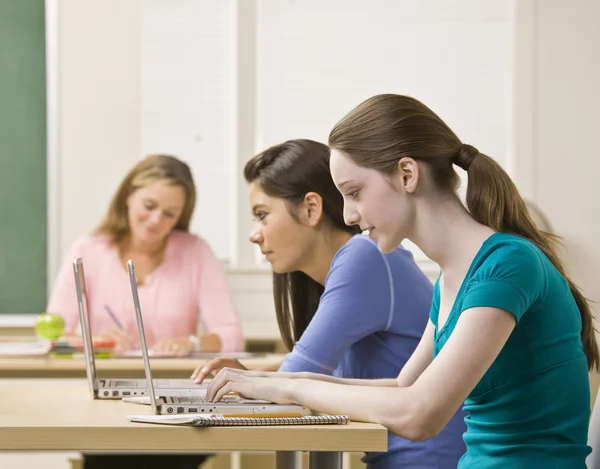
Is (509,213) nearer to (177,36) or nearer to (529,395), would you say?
(529,395)

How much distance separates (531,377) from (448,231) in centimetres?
25

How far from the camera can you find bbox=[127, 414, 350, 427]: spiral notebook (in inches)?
50.3

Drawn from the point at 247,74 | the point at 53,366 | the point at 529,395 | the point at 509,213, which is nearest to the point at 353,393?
the point at 529,395

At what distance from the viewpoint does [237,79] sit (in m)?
4.29

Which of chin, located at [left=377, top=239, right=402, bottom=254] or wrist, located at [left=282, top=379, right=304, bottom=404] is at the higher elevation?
chin, located at [left=377, top=239, right=402, bottom=254]

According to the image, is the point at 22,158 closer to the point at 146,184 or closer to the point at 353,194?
the point at 146,184

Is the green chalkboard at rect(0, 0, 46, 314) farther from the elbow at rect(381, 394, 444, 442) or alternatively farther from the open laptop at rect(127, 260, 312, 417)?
the elbow at rect(381, 394, 444, 442)

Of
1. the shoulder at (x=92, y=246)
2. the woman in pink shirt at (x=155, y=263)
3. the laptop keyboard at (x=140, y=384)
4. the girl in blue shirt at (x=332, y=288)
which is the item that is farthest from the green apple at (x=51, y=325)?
the laptop keyboard at (x=140, y=384)

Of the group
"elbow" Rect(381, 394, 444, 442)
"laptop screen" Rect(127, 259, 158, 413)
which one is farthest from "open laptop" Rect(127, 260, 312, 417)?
"elbow" Rect(381, 394, 444, 442)

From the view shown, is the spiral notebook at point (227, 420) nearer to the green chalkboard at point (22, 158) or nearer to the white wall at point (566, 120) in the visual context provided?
the green chalkboard at point (22, 158)

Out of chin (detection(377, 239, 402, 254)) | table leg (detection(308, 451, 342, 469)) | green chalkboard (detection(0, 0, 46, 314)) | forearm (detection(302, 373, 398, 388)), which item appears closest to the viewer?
table leg (detection(308, 451, 342, 469))

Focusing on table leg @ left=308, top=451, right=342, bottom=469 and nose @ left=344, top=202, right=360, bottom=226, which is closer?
table leg @ left=308, top=451, right=342, bottom=469

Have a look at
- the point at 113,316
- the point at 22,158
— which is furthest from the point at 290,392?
the point at 22,158

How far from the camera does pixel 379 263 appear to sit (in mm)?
1808
